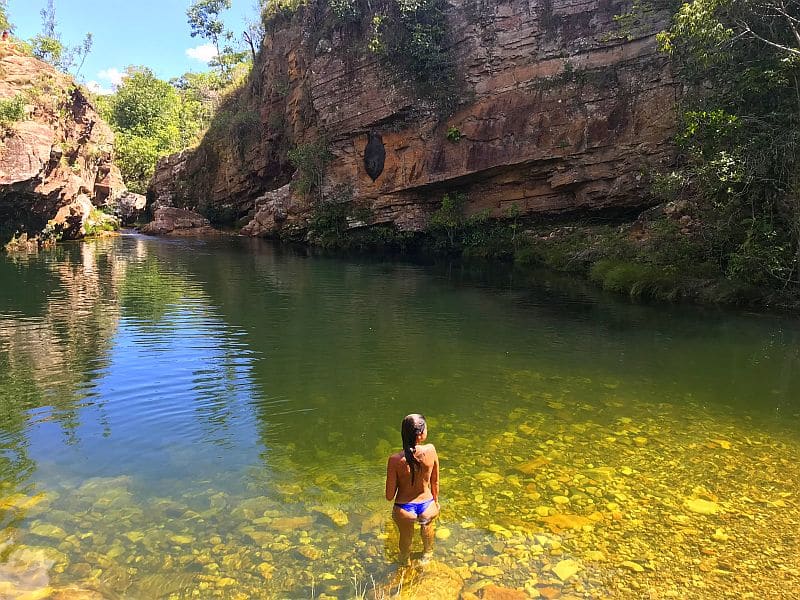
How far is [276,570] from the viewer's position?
450cm

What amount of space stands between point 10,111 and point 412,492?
30.7 meters

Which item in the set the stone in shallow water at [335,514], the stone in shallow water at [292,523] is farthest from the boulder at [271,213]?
the stone in shallow water at [292,523]

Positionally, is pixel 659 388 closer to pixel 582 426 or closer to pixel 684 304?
pixel 582 426

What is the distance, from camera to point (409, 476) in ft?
15.3

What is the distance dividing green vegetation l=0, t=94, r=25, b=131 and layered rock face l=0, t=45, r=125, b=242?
0.17ft

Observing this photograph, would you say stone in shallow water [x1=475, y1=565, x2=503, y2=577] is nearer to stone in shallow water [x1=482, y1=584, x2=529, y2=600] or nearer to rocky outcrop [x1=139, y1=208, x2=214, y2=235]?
stone in shallow water [x1=482, y1=584, x2=529, y2=600]

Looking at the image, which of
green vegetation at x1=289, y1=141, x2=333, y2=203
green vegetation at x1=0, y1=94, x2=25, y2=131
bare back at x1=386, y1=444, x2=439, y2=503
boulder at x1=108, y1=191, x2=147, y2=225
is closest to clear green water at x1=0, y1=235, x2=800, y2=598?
bare back at x1=386, y1=444, x2=439, y2=503

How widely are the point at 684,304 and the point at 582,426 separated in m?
11.4

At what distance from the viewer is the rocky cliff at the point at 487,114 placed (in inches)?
1121

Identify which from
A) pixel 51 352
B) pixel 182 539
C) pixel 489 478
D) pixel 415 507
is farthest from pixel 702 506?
pixel 51 352

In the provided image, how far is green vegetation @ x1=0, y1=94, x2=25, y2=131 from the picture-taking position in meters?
26.9

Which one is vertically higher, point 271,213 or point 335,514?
point 271,213

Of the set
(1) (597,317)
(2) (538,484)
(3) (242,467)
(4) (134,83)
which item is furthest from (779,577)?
(4) (134,83)

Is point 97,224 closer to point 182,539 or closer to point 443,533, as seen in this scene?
point 182,539
